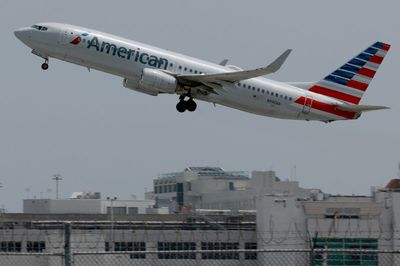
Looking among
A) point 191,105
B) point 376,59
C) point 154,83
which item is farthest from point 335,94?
point 154,83

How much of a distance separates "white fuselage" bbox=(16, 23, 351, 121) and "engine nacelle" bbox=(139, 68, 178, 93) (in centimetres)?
50

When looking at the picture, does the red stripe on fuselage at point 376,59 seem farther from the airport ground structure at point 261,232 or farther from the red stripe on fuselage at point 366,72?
the airport ground structure at point 261,232

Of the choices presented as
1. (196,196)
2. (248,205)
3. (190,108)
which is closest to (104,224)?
(190,108)

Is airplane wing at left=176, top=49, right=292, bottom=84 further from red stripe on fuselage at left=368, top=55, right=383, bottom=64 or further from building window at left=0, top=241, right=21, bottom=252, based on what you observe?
building window at left=0, top=241, right=21, bottom=252

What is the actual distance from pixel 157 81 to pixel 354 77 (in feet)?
53.6

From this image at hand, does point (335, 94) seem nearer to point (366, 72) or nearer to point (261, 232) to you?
point (366, 72)

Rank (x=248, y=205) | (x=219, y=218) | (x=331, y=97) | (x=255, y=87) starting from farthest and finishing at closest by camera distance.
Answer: (x=248, y=205), (x=219, y=218), (x=331, y=97), (x=255, y=87)

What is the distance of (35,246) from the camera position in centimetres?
6000

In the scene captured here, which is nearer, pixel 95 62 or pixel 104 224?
pixel 95 62

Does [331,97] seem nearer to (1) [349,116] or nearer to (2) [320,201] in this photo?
(1) [349,116]

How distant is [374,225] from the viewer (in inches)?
2719

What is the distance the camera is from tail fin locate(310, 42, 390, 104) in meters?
67.4

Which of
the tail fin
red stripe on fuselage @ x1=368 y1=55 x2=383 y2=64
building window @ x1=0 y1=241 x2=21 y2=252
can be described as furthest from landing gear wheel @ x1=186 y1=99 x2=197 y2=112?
red stripe on fuselage @ x1=368 y1=55 x2=383 y2=64

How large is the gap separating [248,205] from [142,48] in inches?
2296
